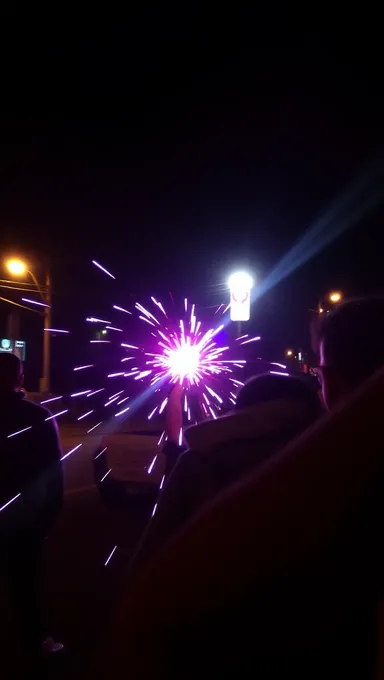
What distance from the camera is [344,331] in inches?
71.7

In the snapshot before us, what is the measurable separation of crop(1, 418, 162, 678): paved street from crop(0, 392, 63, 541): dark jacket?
28.0 inches

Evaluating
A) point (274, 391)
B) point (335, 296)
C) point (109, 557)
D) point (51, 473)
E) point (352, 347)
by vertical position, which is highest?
point (335, 296)

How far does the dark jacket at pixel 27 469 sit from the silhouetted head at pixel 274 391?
2182 mm

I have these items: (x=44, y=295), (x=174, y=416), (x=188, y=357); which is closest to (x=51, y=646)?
(x=174, y=416)

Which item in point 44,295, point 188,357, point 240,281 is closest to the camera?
point 188,357

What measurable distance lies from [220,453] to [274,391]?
1.50 ft

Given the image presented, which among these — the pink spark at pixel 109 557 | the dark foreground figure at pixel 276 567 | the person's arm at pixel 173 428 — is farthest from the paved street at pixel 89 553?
the person's arm at pixel 173 428

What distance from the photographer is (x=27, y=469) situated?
3.84 m

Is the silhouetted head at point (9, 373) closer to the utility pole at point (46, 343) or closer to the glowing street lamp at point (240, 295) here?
the utility pole at point (46, 343)

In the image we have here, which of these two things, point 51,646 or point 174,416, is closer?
point 51,646

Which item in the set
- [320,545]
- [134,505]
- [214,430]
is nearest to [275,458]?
[320,545]

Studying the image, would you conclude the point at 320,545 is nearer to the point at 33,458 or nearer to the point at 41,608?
the point at 33,458

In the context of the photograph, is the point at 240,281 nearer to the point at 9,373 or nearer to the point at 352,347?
the point at 9,373

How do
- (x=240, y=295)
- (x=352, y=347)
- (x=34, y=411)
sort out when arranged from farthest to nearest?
(x=240, y=295) → (x=34, y=411) → (x=352, y=347)
